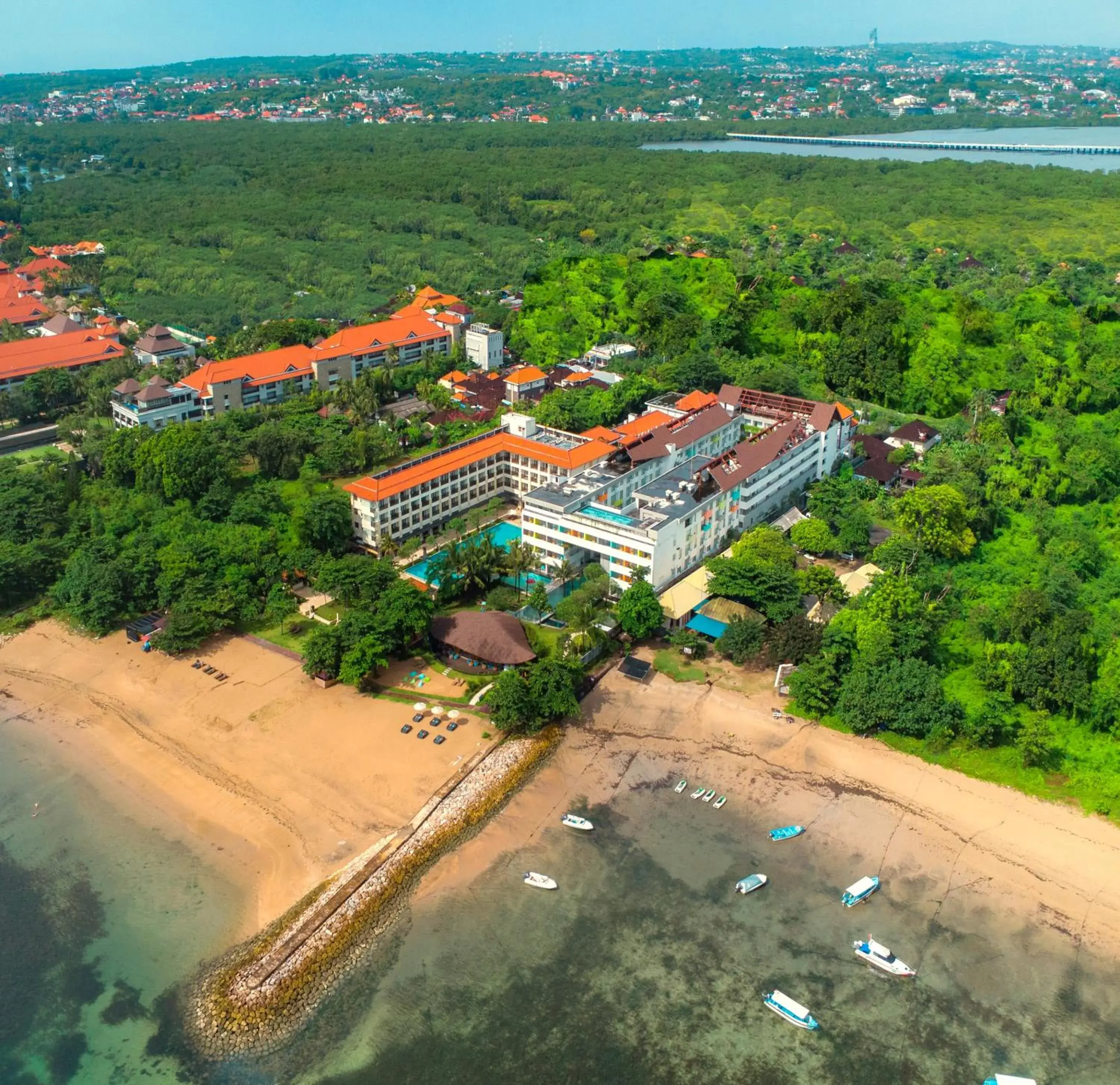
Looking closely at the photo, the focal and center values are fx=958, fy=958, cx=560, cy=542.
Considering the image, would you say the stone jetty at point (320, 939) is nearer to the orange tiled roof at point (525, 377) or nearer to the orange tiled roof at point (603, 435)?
the orange tiled roof at point (603, 435)

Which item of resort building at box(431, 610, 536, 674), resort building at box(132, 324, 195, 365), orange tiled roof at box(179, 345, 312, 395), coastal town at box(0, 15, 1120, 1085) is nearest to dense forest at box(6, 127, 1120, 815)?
coastal town at box(0, 15, 1120, 1085)

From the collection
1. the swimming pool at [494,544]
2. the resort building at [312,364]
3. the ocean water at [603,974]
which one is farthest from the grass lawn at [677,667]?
the resort building at [312,364]

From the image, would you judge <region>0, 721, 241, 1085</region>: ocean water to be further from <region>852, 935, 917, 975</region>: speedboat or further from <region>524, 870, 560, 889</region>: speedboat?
<region>852, 935, 917, 975</region>: speedboat

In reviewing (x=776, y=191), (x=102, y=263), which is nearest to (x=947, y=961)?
(x=102, y=263)

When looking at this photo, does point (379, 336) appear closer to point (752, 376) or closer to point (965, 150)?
point (752, 376)

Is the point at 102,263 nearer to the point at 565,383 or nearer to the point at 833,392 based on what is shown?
the point at 565,383
